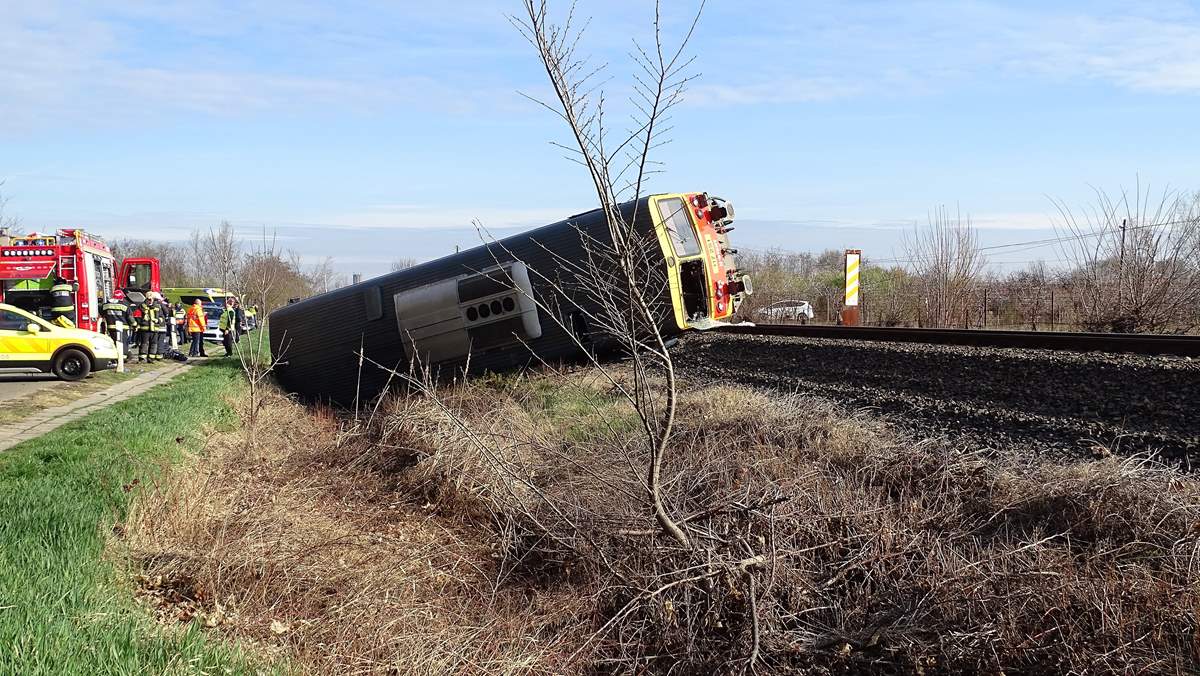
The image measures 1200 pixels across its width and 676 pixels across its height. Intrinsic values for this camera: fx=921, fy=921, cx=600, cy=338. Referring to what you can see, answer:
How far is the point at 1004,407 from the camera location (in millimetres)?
8164

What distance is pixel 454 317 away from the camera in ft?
41.4

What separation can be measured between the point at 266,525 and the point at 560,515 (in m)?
2.20

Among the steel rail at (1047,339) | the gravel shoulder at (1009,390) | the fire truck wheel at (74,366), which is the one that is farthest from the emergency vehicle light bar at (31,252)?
the steel rail at (1047,339)

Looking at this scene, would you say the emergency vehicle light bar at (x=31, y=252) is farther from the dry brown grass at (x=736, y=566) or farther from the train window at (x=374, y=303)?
the dry brown grass at (x=736, y=566)

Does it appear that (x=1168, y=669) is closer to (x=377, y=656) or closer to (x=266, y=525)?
(x=377, y=656)

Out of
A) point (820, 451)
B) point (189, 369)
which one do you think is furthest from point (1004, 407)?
point (189, 369)

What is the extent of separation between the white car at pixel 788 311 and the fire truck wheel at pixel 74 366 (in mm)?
18616

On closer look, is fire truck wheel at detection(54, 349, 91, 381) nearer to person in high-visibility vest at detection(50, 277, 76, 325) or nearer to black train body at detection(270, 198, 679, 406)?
person in high-visibility vest at detection(50, 277, 76, 325)

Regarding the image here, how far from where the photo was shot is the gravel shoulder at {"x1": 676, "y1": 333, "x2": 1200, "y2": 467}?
6.78m

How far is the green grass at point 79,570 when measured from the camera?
3514 mm

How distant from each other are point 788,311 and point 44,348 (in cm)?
2105

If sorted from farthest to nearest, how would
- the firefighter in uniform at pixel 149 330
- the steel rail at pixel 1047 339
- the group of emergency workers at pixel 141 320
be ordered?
1. the firefighter in uniform at pixel 149 330
2. the group of emergency workers at pixel 141 320
3. the steel rail at pixel 1047 339

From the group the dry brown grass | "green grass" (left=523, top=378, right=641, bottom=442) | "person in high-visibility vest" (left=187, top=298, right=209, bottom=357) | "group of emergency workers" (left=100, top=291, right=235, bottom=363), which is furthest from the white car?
the dry brown grass

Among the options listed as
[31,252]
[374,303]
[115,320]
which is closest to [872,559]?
[374,303]
